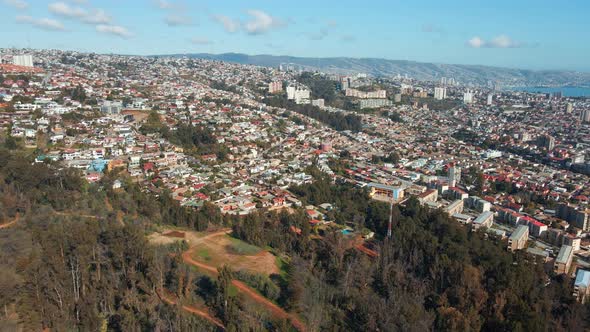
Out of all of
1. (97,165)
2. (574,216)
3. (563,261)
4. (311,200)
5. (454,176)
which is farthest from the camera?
(454,176)

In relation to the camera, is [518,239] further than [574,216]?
No

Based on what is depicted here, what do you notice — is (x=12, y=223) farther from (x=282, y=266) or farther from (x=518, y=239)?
(x=518, y=239)

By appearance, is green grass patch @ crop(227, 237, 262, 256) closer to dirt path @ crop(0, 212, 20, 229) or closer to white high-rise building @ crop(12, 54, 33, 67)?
dirt path @ crop(0, 212, 20, 229)

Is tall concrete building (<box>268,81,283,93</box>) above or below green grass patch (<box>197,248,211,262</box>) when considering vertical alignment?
above

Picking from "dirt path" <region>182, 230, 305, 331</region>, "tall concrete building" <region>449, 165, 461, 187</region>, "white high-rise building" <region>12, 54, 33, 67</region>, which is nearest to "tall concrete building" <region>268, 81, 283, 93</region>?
"white high-rise building" <region>12, 54, 33, 67</region>

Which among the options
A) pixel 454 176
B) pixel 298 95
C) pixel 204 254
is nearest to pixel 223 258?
pixel 204 254

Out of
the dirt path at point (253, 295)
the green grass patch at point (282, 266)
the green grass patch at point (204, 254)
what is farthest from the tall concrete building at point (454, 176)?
the dirt path at point (253, 295)
